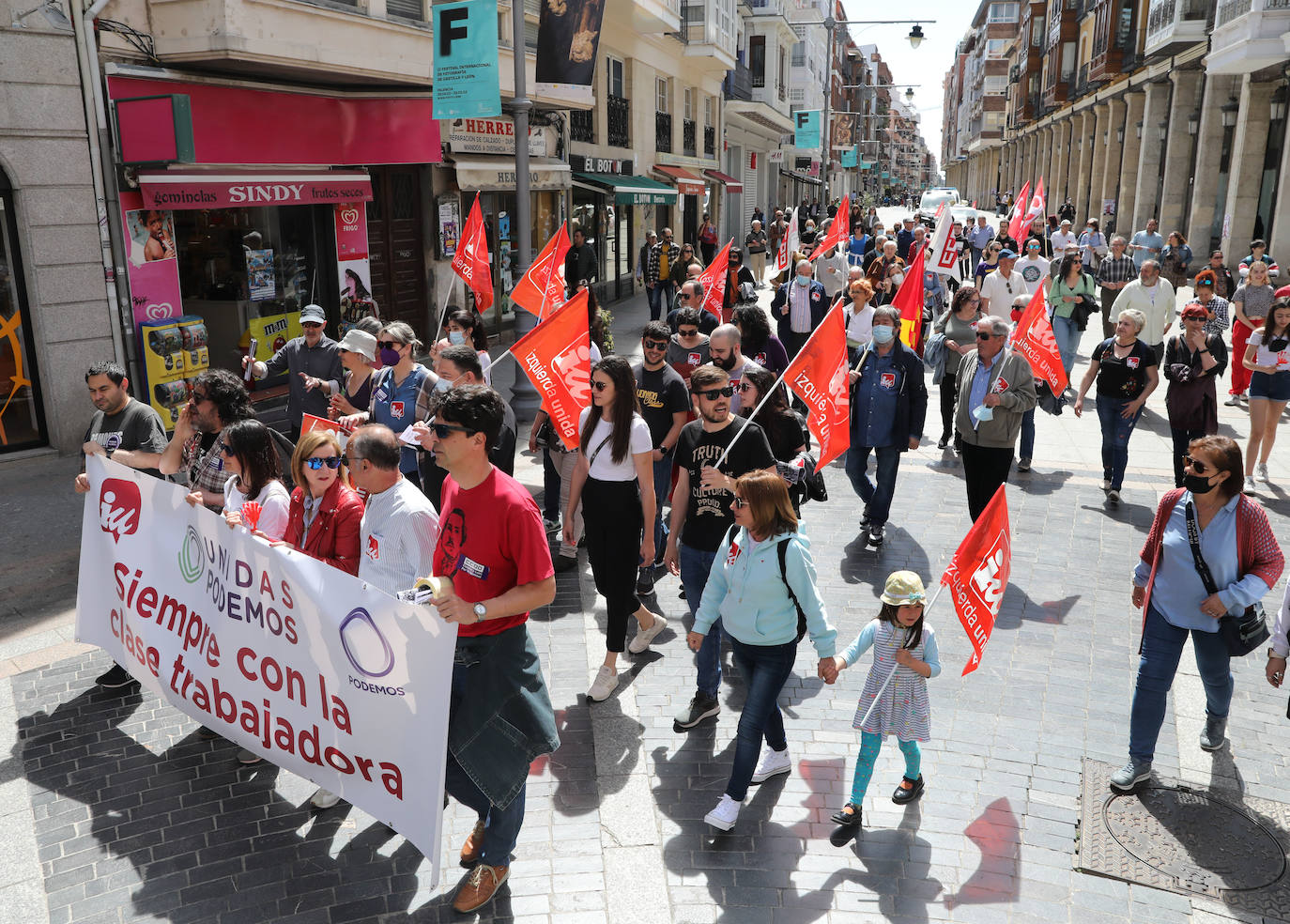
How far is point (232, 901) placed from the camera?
403 cm

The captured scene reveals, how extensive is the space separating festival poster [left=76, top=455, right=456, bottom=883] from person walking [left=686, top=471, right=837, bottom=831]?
1.34m

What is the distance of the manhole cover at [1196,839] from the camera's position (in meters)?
4.24

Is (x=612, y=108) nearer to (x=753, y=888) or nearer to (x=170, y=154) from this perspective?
(x=170, y=154)

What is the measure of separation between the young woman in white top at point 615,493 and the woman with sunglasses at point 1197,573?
2519mm

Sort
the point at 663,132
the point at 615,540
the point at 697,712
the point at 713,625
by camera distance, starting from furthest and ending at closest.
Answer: the point at 663,132, the point at 615,540, the point at 697,712, the point at 713,625

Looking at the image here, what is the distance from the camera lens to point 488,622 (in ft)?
12.8

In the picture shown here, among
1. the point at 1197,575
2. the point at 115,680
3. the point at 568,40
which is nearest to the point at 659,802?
the point at 1197,575

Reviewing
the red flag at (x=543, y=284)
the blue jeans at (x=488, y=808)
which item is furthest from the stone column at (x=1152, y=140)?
the blue jeans at (x=488, y=808)

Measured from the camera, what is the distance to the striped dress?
4523 millimetres

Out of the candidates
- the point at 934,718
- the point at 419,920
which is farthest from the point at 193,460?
the point at 934,718

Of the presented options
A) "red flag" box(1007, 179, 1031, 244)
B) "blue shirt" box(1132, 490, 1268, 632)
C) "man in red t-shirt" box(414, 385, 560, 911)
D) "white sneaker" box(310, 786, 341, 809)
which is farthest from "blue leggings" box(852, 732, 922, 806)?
"red flag" box(1007, 179, 1031, 244)

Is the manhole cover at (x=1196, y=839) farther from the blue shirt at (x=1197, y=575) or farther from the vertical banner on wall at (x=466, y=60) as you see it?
the vertical banner on wall at (x=466, y=60)

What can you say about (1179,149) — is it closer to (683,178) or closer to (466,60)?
(683,178)

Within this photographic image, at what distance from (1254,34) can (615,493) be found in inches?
873
